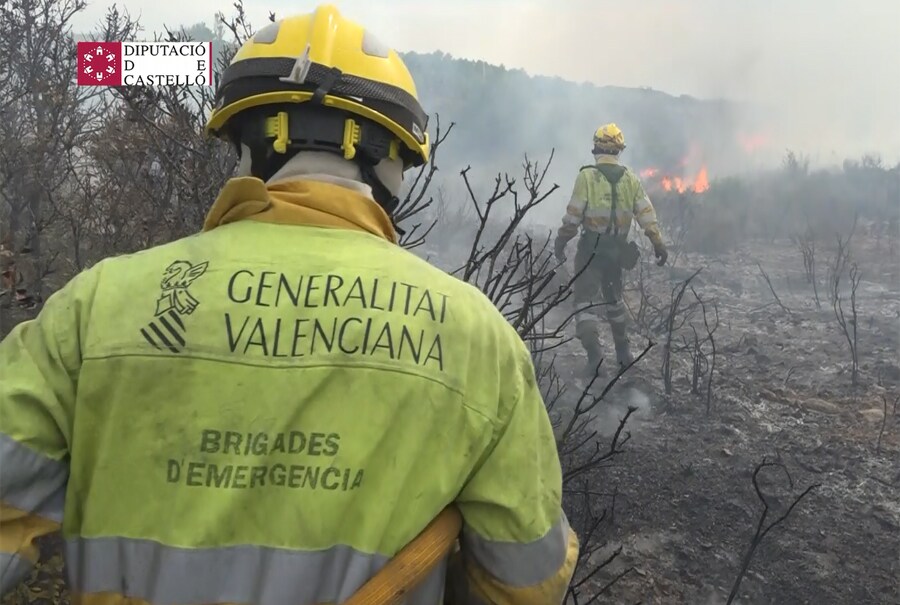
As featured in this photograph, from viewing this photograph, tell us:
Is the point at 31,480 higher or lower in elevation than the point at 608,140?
lower

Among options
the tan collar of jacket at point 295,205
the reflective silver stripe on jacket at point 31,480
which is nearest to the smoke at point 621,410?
the tan collar of jacket at point 295,205

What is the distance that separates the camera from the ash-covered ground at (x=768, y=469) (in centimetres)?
369

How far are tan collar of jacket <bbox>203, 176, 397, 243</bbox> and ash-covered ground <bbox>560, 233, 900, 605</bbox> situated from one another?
2970 mm

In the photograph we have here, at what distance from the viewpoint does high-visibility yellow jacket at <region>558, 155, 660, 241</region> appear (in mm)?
6430

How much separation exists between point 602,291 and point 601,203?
2.78 ft

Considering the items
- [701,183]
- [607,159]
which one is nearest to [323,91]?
[607,159]

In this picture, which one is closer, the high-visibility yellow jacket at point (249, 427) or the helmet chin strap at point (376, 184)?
the high-visibility yellow jacket at point (249, 427)

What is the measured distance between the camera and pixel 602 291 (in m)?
6.69

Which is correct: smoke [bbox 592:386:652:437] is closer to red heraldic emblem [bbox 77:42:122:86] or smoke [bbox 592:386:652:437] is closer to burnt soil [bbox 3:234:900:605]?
burnt soil [bbox 3:234:900:605]

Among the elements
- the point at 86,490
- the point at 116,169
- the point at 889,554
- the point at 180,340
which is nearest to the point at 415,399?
the point at 180,340

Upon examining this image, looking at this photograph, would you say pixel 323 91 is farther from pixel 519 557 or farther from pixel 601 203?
pixel 601 203

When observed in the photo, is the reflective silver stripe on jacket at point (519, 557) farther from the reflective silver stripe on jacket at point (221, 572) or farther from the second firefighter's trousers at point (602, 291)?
the second firefighter's trousers at point (602, 291)

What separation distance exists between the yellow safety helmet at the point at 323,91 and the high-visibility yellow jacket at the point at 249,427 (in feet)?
0.88

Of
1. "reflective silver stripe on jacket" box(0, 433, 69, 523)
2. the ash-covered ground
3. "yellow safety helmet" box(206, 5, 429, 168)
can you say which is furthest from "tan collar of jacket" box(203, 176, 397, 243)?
the ash-covered ground
